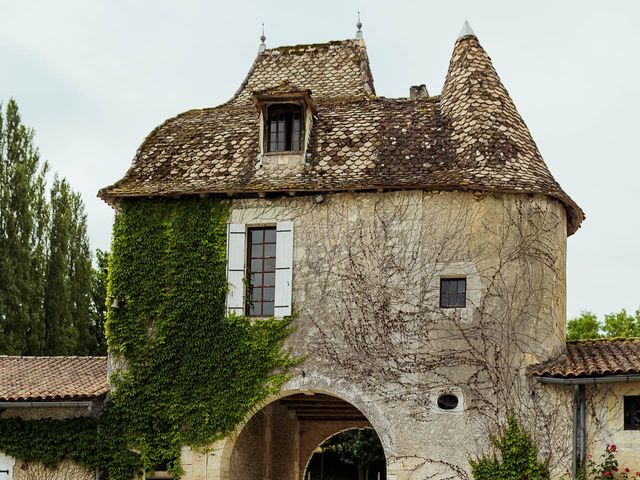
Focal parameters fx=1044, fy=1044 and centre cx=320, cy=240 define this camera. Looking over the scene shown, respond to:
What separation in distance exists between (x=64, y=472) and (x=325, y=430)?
7.51m

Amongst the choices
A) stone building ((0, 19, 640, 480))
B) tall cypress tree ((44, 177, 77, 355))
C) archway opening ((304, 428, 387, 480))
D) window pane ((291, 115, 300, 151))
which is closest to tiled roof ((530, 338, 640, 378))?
stone building ((0, 19, 640, 480))

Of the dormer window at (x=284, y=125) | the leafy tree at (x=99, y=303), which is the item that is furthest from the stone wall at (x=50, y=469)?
the leafy tree at (x=99, y=303)

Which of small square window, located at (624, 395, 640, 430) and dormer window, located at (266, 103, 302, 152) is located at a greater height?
dormer window, located at (266, 103, 302, 152)

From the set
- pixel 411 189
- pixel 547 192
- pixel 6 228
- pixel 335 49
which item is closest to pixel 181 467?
pixel 411 189

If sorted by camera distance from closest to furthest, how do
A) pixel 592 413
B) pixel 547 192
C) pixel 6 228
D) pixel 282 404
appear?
1. pixel 592 413
2. pixel 547 192
3. pixel 282 404
4. pixel 6 228

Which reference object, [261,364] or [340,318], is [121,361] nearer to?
[261,364]

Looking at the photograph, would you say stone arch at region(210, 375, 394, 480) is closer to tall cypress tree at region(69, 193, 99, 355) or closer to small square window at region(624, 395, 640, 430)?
small square window at region(624, 395, 640, 430)

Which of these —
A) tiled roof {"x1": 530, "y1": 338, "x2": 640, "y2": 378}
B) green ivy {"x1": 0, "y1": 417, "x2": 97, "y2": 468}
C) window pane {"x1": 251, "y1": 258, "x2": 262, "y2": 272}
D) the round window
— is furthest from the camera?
window pane {"x1": 251, "y1": 258, "x2": 262, "y2": 272}

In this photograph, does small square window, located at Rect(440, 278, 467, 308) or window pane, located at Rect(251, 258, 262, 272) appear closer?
small square window, located at Rect(440, 278, 467, 308)

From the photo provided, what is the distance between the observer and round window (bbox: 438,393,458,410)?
1898 centimetres

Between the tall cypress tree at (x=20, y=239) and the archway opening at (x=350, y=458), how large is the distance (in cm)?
1057

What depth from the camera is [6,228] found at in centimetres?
3388

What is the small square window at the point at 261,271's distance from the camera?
2045 centimetres

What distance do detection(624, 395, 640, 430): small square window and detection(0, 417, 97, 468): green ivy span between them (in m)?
9.90
